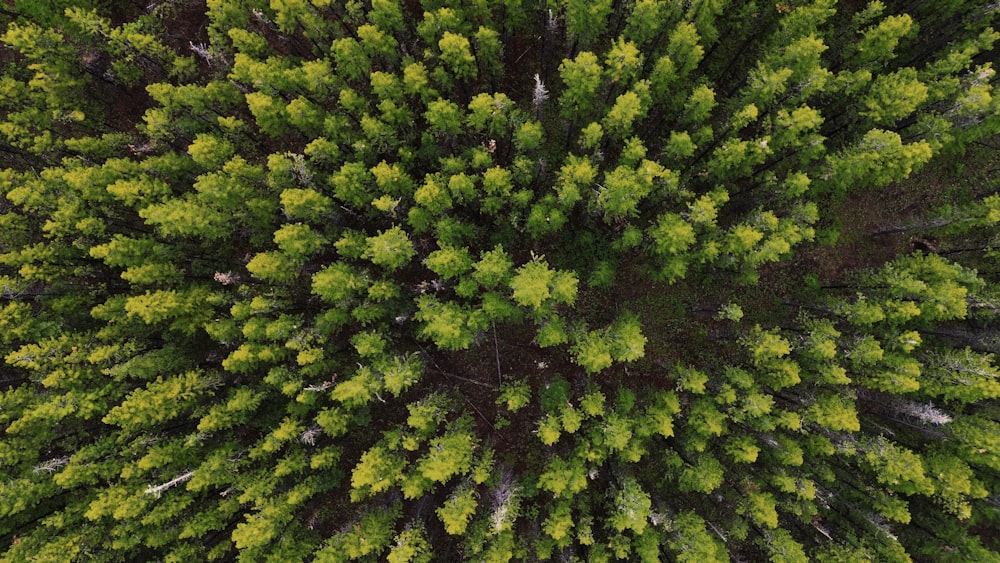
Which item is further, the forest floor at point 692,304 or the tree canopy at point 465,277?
the forest floor at point 692,304

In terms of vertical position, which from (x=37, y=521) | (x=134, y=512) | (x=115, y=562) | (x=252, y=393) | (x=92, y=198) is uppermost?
(x=92, y=198)

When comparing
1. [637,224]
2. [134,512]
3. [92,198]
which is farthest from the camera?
[637,224]

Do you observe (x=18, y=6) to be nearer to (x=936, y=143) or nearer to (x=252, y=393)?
(x=252, y=393)

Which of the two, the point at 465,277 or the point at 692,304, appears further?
the point at 692,304

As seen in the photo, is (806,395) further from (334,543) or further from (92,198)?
(92,198)

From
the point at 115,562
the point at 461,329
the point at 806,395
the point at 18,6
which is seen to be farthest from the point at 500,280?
the point at 18,6

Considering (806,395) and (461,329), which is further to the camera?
(806,395)

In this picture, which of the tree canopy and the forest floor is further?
the forest floor

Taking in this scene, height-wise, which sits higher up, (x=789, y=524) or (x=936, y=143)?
(x=936, y=143)

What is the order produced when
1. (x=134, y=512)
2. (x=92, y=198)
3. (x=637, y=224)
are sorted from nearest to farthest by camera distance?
(x=134, y=512) < (x=92, y=198) < (x=637, y=224)

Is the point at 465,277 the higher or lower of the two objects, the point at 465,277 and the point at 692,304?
the higher
